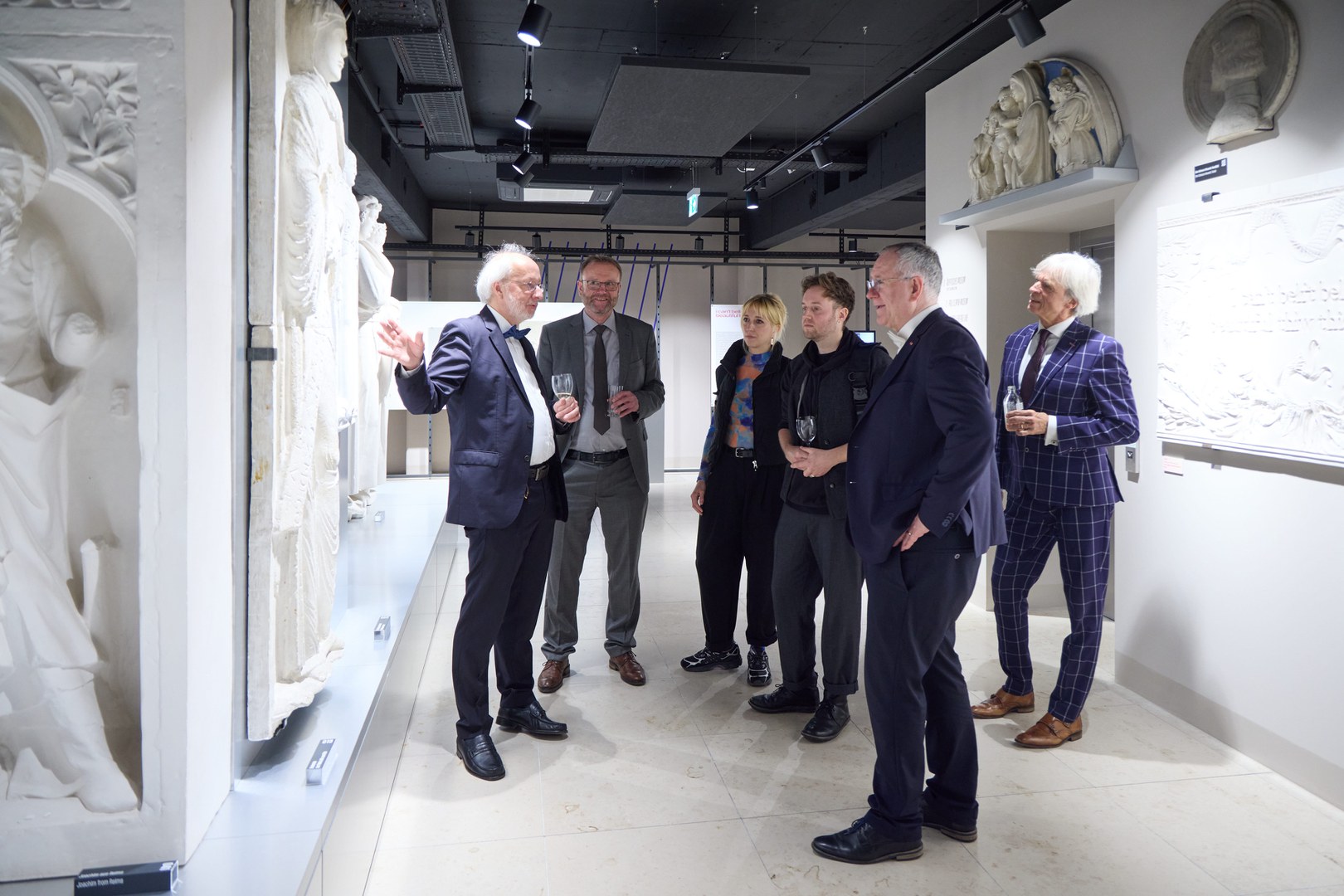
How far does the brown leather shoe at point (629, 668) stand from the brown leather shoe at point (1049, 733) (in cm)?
152

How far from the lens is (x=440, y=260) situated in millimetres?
12180

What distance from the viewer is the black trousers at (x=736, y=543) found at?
3.89m

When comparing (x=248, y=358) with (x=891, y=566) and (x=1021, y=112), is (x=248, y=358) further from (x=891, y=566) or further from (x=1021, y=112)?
(x=1021, y=112)

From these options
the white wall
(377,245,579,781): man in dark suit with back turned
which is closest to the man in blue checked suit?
the white wall

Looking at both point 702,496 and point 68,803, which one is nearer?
point 68,803

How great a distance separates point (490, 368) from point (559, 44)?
4.23 m

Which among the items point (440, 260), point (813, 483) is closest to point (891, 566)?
point (813, 483)

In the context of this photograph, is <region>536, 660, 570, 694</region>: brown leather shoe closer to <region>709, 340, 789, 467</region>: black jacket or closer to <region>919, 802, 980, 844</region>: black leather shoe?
<region>709, 340, 789, 467</region>: black jacket

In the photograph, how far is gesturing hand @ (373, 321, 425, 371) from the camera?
2.50 m

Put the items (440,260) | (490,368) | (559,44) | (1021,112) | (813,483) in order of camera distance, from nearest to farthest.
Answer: (490,368), (813,483), (1021,112), (559,44), (440,260)

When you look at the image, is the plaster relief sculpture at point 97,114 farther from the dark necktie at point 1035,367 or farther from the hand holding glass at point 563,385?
the dark necktie at point 1035,367

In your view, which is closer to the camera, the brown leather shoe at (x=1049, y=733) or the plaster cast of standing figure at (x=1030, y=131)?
the brown leather shoe at (x=1049, y=733)

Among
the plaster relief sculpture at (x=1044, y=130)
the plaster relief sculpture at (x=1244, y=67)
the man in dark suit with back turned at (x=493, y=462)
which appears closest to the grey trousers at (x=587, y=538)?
the man in dark suit with back turned at (x=493, y=462)

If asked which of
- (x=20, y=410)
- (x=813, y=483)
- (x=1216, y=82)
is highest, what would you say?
(x=1216, y=82)
